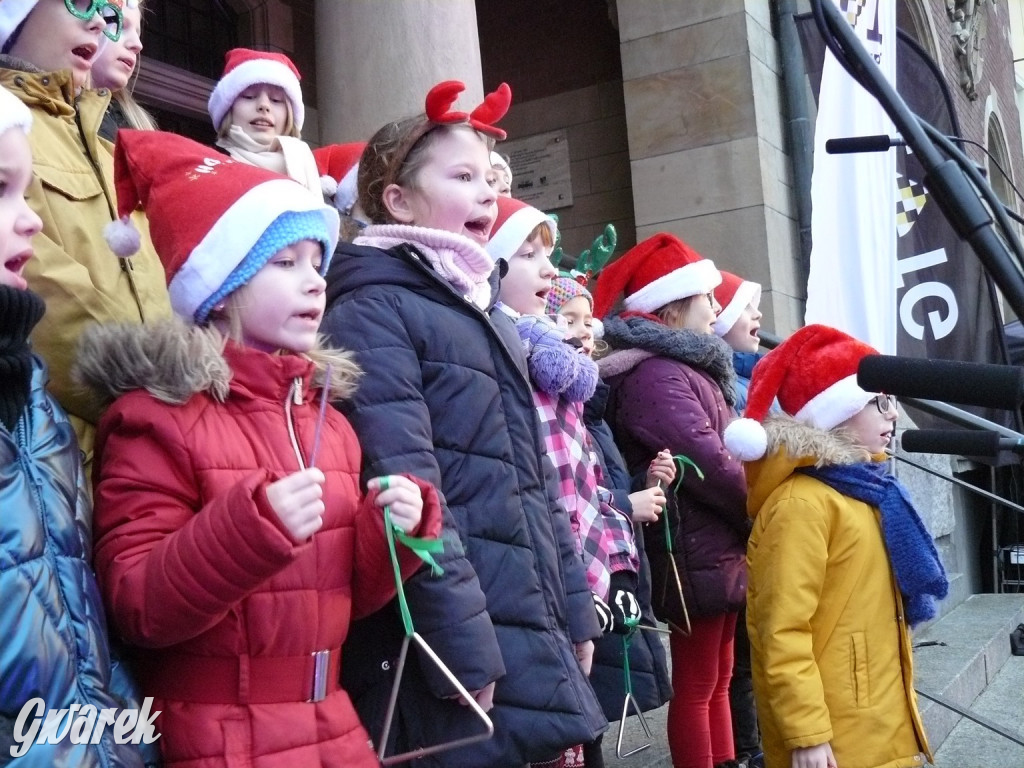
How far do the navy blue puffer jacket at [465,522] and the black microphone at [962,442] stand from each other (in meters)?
0.88

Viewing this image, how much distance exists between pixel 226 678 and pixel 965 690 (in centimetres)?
482

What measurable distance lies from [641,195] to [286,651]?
242 inches

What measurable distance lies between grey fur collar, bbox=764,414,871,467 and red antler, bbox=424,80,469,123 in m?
1.40

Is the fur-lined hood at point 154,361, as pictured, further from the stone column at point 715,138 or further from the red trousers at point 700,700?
the stone column at point 715,138

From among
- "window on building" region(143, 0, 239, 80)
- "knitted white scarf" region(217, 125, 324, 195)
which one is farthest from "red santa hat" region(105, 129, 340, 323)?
"window on building" region(143, 0, 239, 80)

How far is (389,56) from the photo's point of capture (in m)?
5.01

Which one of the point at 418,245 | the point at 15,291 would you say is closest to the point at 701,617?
the point at 418,245

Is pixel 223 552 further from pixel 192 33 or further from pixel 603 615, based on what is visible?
pixel 192 33

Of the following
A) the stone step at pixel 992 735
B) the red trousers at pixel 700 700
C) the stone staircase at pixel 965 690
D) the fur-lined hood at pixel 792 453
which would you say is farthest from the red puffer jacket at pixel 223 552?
the stone step at pixel 992 735

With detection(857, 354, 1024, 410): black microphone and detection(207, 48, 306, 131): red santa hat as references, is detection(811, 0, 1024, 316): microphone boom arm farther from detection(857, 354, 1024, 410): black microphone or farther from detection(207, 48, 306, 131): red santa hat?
detection(207, 48, 306, 131): red santa hat

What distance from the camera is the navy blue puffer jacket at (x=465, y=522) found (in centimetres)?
234

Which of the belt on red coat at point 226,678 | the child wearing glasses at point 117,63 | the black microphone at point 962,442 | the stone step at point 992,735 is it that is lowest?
the stone step at point 992,735

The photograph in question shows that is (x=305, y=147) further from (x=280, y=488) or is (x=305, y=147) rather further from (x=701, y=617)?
(x=701, y=617)

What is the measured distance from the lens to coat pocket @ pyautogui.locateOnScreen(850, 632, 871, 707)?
3279 millimetres
